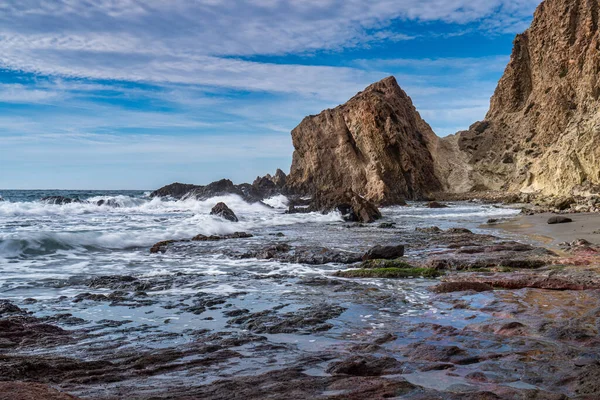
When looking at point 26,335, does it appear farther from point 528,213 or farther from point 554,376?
point 528,213

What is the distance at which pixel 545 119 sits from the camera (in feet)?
176

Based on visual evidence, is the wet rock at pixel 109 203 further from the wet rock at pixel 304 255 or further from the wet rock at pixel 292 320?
the wet rock at pixel 292 320

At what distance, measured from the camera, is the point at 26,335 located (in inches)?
226

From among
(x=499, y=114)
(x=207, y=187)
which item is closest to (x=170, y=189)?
(x=207, y=187)

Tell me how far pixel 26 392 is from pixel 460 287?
21.1 feet

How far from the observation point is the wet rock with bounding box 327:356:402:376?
4219mm

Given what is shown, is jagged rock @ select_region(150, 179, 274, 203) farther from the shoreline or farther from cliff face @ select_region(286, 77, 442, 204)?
the shoreline

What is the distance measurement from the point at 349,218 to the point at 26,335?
2473cm

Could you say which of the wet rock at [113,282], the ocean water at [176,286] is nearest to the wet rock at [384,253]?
the ocean water at [176,286]

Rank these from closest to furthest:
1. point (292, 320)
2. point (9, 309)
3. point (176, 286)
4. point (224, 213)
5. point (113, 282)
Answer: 1. point (292, 320)
2. point (9, 309)
3. point (176, 286)
4. point (113, 282)
5. point (224, 213)

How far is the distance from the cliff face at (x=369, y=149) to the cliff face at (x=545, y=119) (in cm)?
567

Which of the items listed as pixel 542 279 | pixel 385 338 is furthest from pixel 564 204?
pixel 385 338

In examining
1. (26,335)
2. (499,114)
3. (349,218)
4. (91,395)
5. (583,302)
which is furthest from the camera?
(499,114)

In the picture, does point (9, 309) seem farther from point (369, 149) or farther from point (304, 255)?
point (369, 149)
